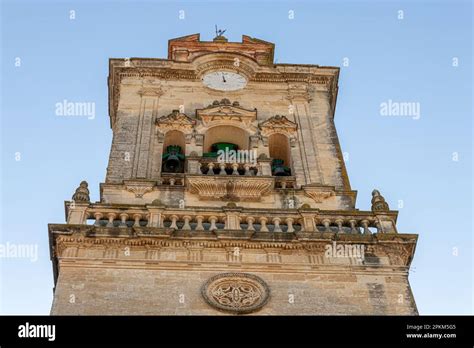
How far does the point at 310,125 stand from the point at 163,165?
16.0 ft

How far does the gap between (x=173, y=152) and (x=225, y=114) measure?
232cm

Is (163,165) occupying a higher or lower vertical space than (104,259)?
higher

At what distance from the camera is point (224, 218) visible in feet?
74.8

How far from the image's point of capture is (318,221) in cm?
2309

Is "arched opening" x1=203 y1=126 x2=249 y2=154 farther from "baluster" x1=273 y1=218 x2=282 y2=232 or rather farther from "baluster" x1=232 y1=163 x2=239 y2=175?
"baluster" x1=273 y1=218 x2=282 y2=232

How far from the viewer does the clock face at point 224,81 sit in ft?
102

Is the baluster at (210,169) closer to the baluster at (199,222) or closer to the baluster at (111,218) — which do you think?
the baluster at (199,222)

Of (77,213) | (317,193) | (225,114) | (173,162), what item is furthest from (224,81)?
(77,213)

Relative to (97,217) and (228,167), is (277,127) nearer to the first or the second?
(228,167)
